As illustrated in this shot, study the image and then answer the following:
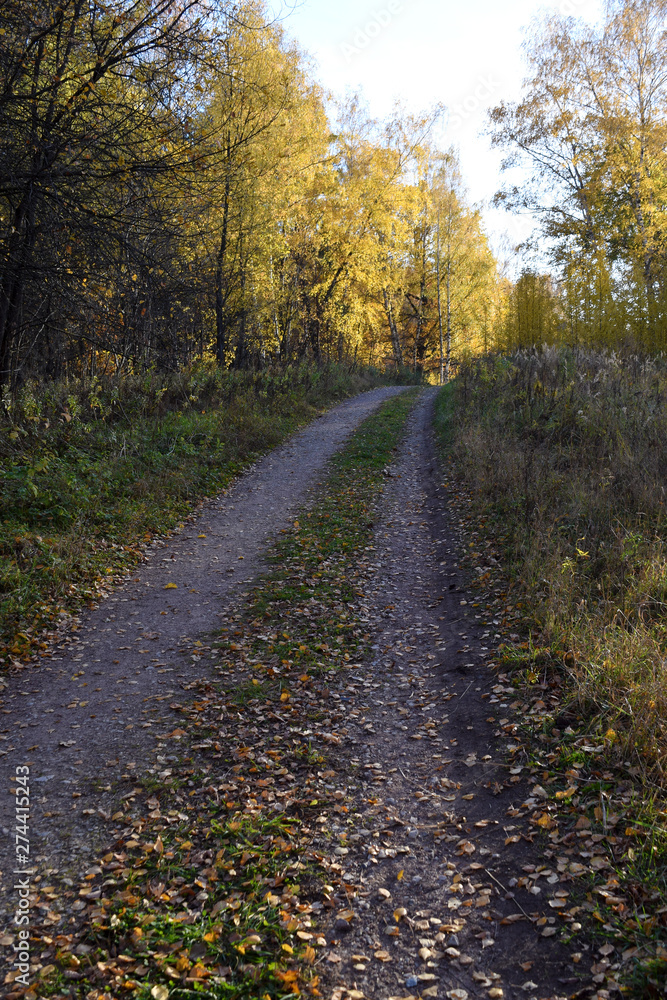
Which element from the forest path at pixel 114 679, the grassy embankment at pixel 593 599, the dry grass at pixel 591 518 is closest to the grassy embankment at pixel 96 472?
the forest path at pixel 114 679

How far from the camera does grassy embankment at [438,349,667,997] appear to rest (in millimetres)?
3318

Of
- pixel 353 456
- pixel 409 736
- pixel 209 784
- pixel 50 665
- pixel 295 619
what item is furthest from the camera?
pixel 353 456

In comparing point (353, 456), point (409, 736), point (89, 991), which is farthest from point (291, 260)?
point (89, 991)

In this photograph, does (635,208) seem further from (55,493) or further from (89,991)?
(89,991)

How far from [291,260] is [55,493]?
15.1 m

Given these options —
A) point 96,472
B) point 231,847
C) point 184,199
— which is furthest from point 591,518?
point 184,199

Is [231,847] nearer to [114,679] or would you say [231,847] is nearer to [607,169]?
[114,679]

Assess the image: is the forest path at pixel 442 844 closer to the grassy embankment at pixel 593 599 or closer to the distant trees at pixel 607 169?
the grassy embankment at pixel 593 599

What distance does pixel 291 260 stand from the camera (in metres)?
20.4

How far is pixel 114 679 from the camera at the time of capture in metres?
5.43

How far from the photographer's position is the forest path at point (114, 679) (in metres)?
3.87

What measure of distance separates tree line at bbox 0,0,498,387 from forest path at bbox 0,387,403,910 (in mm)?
2722

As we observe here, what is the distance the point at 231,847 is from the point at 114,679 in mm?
2273

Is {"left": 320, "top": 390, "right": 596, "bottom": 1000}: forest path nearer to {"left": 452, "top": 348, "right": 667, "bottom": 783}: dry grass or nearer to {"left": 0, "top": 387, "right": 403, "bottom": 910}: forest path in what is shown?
{"left": 452, "top": 348, "right": 667, "bottom": 783}: dry grass
